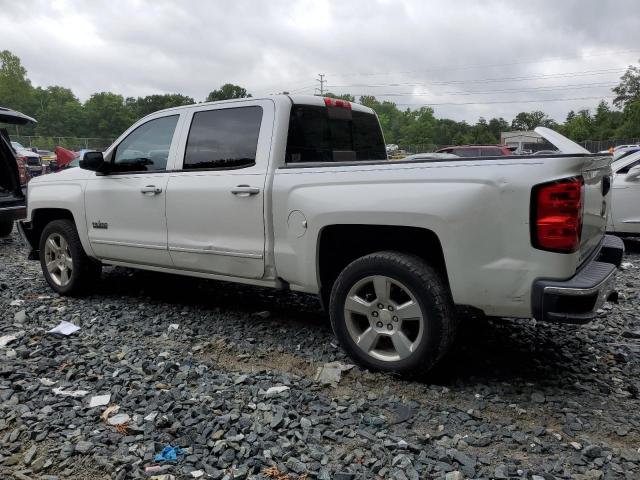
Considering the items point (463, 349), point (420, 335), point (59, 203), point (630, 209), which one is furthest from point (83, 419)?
point (630, 209)

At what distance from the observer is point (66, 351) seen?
162 inches

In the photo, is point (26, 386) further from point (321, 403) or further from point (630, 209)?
point (630, 209)

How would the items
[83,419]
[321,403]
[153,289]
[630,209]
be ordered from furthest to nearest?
1. [630,209]
2. [153,289]
3. [321,403]
4. [83,419]

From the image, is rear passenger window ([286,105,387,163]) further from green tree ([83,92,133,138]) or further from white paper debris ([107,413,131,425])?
green tree ([83,92,133,138])

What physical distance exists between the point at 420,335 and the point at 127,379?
197 centimetres

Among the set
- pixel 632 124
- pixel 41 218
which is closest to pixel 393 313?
pixel 41 218

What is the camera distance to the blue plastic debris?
2683 millimetres

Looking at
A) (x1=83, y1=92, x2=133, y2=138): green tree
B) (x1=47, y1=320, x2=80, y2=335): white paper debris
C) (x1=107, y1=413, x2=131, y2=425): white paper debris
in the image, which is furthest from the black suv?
(x1=83, y1=92, x2=133, y2=138): green tree

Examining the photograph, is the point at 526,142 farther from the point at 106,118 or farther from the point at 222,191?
the point at 106,118

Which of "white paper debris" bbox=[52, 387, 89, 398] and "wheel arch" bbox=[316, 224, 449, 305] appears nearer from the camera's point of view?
"white paper debris" bbox=[52, 387, 89, 398]

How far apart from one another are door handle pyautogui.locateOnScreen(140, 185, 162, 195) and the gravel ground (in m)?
1.17

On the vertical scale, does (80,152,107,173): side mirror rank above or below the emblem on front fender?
above

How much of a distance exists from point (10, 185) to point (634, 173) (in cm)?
955

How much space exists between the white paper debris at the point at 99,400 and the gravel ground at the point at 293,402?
2cm
